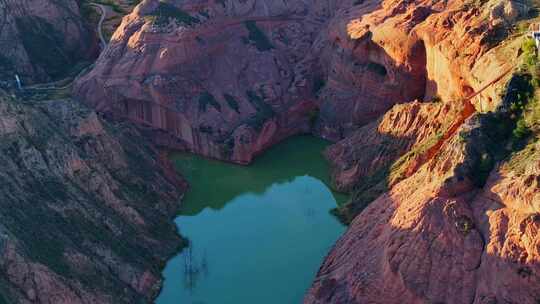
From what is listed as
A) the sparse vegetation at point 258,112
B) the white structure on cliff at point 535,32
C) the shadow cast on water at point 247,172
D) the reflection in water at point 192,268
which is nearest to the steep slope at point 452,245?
the white structure on cliff at point 535,32

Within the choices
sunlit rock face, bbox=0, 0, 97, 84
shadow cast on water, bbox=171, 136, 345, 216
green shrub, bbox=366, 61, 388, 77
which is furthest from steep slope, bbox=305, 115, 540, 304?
sunlit rock face, bbox=0, 0, 97, 84

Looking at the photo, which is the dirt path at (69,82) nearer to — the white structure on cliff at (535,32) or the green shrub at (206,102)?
the green shrub at (206,102)

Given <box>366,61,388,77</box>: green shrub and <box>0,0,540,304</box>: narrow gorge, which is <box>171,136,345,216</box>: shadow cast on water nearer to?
<box>0,0,540,304</box>: narrow gorge

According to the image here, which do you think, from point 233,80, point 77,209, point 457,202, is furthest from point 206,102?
point 457,202

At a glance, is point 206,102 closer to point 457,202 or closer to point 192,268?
point 192,268

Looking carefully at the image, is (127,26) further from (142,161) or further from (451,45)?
(451,45)

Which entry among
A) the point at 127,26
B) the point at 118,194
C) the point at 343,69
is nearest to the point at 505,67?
the point at 343,69
